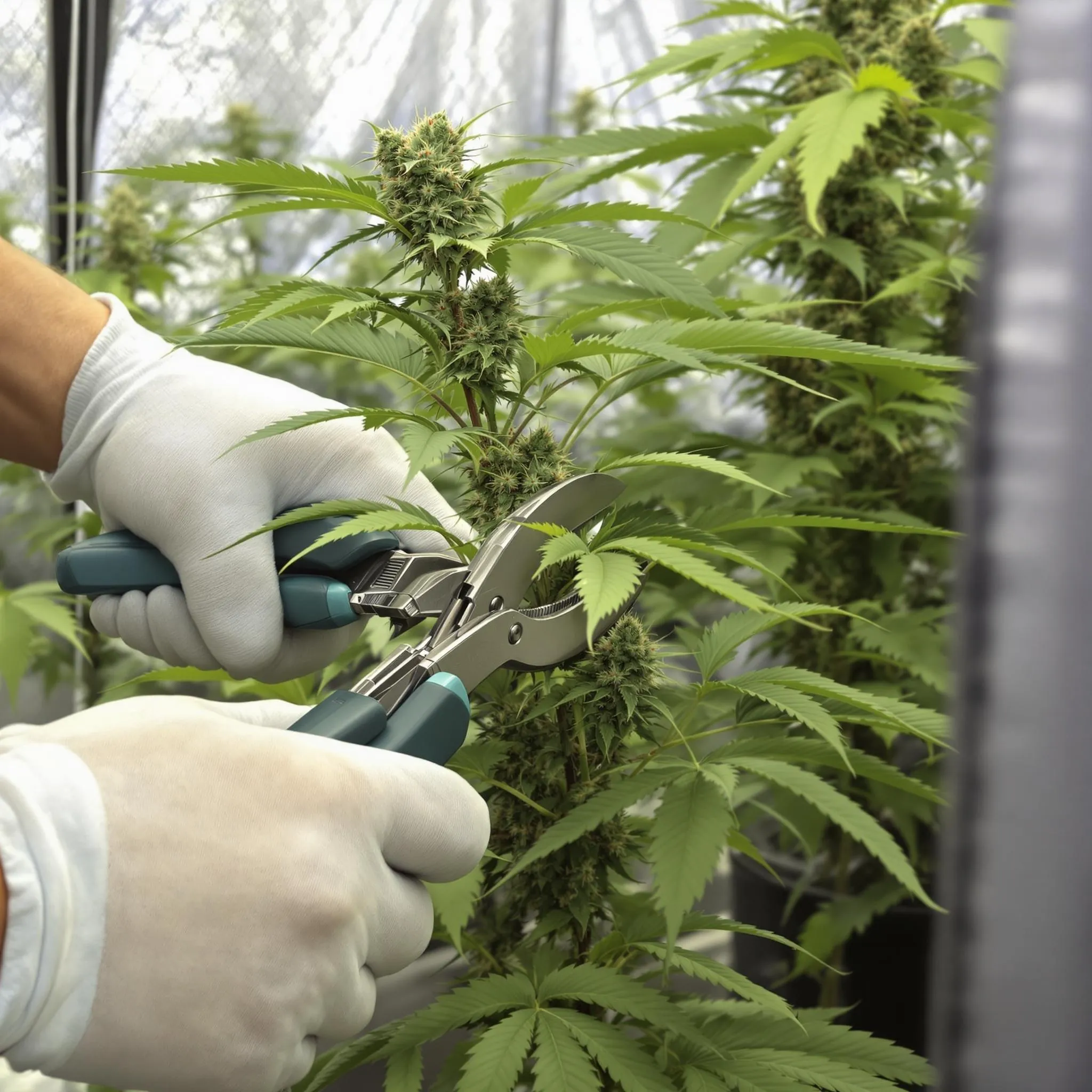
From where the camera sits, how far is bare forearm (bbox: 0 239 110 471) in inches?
31.6

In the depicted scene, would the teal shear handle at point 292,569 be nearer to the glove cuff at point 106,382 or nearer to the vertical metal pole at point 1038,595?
the glove cuff at point 106,382

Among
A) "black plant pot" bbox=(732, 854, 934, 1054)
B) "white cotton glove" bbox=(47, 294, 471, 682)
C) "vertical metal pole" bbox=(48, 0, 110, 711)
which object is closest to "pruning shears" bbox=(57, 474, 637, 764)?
"white cotton glove" bbox=(47, 294, 471, 682)

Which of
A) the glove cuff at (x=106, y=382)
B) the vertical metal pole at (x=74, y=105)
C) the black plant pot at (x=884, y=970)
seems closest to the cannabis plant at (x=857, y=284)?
the black plant pot at (x=884, y=970)

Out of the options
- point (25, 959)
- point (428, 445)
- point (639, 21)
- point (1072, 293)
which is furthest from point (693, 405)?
point (1072, 293)

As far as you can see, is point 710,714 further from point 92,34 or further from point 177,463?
point 92,34

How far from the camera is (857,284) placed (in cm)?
103

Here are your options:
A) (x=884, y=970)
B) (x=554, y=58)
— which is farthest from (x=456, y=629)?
(x=554, y=58)

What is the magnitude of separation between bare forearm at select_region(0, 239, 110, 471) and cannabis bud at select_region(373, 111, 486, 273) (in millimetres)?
369

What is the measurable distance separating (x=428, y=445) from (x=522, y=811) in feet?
0.80

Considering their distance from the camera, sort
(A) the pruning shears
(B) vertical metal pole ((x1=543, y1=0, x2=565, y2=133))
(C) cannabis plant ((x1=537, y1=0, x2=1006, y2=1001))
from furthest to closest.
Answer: (B) vertical metal pole ((x1=543, y1=0, x2=565, y2=133)) → (C) cannabis plant ((x1=537, y1=0, x2=1006, y2=1001)) → (A) the pruning shears

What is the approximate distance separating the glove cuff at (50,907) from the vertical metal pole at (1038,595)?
41 centimetres

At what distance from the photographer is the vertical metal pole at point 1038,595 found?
→ 189 mm

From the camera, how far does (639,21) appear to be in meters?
2.17

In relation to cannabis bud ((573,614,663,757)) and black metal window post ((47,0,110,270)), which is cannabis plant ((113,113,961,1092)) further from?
black metal window post ((47,0,110,270))
